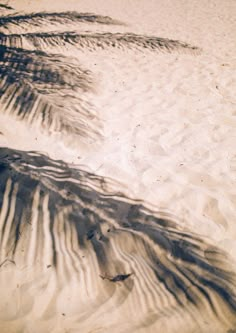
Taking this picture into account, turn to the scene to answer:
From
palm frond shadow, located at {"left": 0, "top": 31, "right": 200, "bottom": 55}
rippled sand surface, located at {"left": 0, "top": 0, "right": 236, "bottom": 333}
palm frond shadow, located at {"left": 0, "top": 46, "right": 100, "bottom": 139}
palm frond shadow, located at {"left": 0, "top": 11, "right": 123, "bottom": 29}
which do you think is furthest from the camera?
palm frond shadow, located at {"left": 0, "top": 11, "right": 123, "bottom": 29}

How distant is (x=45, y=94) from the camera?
3389mm

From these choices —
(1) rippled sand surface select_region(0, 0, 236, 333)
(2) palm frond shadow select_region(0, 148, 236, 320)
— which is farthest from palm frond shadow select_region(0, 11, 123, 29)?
(2) palm frond shadow select_region(0, 148, 236, 320)

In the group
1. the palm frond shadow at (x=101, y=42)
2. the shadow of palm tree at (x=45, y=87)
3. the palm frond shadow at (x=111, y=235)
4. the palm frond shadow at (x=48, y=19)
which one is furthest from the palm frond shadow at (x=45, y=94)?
the palm frond shadow at (x=48, y=19)

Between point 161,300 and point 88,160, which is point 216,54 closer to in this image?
point 88,160

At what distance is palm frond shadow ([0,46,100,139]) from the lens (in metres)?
3.18

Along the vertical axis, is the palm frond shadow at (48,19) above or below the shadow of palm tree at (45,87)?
above

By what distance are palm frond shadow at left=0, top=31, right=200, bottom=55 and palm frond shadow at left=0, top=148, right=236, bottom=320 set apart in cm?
377

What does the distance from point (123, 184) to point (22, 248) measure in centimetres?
109

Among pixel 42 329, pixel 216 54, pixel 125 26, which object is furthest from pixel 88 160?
pixel 125 26

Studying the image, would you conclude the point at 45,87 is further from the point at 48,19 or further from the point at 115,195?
the point at 48,19

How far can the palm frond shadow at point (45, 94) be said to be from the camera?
3182mm

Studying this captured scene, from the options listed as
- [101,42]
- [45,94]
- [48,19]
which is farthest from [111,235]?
[48,19]

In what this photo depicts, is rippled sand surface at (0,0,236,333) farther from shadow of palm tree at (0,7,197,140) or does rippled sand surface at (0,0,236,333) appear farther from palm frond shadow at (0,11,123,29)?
palm frond shadow at (0,11,123,29)

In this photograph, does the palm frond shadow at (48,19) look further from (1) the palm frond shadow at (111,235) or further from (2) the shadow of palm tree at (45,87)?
(1) the palm frond shadow at (111,235)
